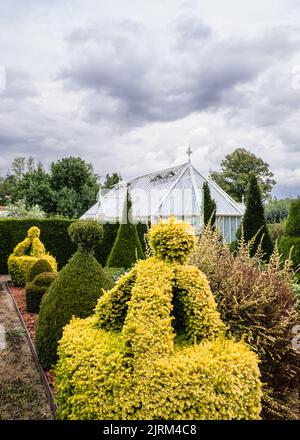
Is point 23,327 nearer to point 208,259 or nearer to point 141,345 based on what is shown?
point 208,259

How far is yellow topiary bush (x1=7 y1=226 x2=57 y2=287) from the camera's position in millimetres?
10578

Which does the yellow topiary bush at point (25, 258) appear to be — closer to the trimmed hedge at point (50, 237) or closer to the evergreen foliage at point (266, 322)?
the trimmed hedge at point (50, 237)

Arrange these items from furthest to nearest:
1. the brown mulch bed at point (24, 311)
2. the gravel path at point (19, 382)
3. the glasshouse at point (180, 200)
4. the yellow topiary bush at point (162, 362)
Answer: the glasshouse at point (180, 200) < the brown mulch bed at point (24, 311) < the gravel path at point (19, 382) < the yellow topiary bush at point (162, 362)

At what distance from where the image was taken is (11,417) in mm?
3303

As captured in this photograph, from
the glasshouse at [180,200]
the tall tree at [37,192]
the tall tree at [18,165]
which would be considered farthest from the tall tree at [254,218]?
the tall tree at [18,165]

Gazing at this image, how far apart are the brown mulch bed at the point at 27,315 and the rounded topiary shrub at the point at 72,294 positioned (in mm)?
276

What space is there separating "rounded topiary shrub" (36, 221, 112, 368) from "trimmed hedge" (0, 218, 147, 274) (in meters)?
9.83

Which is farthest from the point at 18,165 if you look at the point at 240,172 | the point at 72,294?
the point at 72,294

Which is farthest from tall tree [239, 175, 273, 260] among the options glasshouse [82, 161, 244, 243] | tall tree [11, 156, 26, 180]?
tall tree [11, 156, 26, 180]

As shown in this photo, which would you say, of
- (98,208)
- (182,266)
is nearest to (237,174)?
(98,208)

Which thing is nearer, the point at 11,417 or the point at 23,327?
the point at 11,417

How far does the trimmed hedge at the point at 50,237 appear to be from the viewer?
46.5 ft

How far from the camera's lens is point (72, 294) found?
423 centimetres
